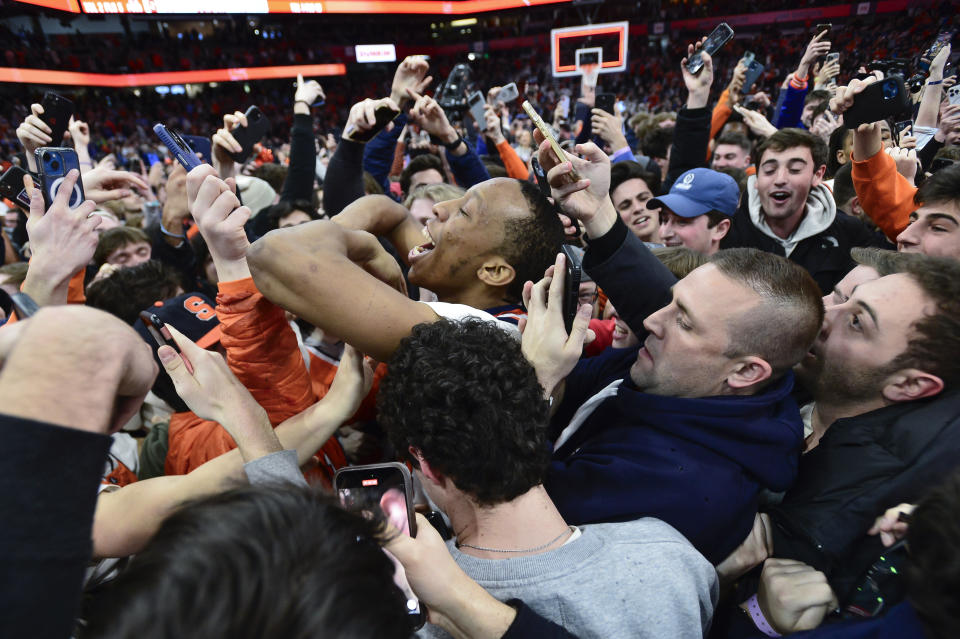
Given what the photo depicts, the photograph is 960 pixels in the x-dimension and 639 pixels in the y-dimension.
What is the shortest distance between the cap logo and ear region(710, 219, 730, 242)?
0.30 metres

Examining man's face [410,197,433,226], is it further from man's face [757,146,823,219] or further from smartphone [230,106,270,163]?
man's face [757,146,823,219]

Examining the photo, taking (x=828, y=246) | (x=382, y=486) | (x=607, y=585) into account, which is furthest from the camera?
(x=828, y=246)

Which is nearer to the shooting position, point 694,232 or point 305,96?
point 694,232

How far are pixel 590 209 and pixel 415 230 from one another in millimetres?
815

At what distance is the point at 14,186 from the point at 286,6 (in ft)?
66.3

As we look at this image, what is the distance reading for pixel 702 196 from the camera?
9.65ft

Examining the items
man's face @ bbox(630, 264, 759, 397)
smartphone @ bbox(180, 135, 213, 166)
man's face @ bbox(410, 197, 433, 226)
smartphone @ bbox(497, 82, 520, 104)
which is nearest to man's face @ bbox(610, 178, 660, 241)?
man's face @ bbox(410, 197, 433, 226)

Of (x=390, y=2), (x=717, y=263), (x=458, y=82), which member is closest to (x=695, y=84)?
(x=458, y=82)

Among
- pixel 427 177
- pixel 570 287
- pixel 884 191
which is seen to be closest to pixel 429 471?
pixel 570 287

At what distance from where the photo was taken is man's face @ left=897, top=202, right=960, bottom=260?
2.13 metres

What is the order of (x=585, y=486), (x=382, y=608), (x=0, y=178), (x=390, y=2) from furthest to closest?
(x=390, y=2), (x=0, y=178), (x=585, y=486), (x=382, y=608)

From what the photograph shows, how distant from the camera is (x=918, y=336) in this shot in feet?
4.64

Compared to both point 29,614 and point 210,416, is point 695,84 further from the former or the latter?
point 29,614

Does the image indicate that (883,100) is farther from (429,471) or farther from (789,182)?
(429,471)
